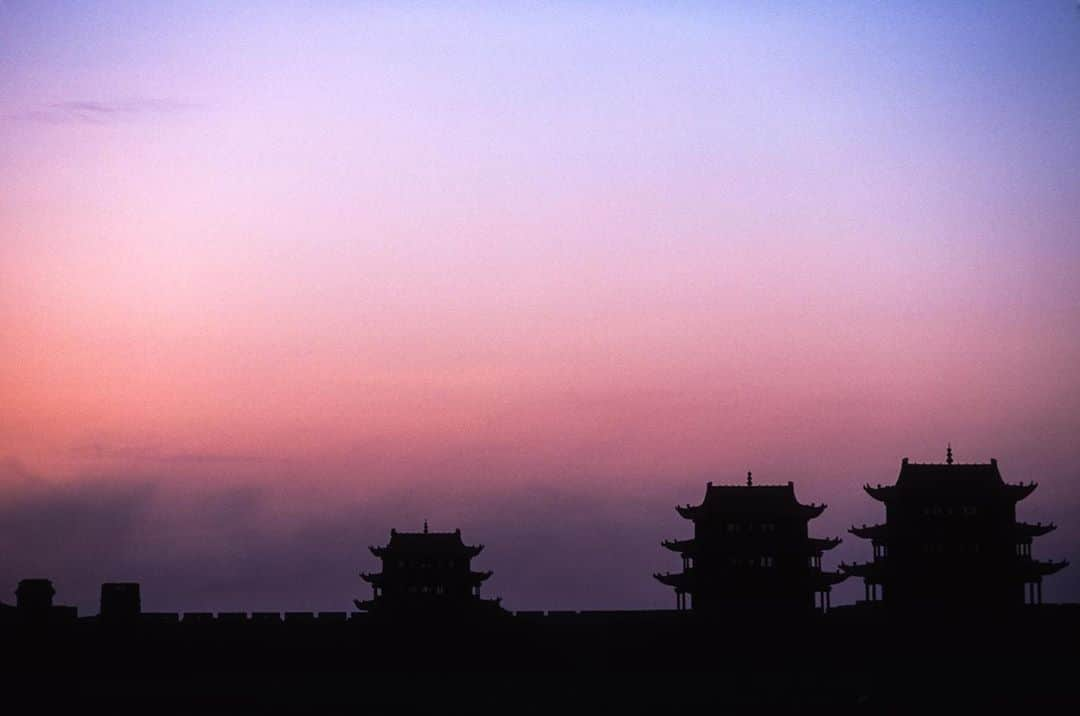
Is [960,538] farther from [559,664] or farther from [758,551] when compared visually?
[559,664]

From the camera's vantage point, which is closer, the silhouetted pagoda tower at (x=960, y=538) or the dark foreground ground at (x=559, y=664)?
the dark foreground ground at (x=559, y=664)

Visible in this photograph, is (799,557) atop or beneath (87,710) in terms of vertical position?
atop

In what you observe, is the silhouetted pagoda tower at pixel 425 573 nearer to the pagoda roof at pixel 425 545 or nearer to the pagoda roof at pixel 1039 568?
the pagoda roof at pixel 425 545

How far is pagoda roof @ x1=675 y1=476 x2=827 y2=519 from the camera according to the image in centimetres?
9489

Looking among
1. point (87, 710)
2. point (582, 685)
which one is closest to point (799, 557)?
point (582, 685)

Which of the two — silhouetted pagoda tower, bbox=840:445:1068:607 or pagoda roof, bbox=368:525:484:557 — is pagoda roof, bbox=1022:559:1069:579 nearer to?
silhouetted pagoda tower, bbox=840:445:1068:607

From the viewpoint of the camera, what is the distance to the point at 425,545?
3952 inches

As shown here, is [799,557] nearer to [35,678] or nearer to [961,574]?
[961,574]

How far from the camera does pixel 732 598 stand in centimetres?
9462

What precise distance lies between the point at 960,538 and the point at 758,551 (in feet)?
28.6

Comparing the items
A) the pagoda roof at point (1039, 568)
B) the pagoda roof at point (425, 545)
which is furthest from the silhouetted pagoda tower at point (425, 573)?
the pagoda roof at point (1039, 568)

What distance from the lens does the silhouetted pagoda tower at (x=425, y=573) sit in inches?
3910

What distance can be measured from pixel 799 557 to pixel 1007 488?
9.46 m

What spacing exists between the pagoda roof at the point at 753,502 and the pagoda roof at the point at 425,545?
11358mm
